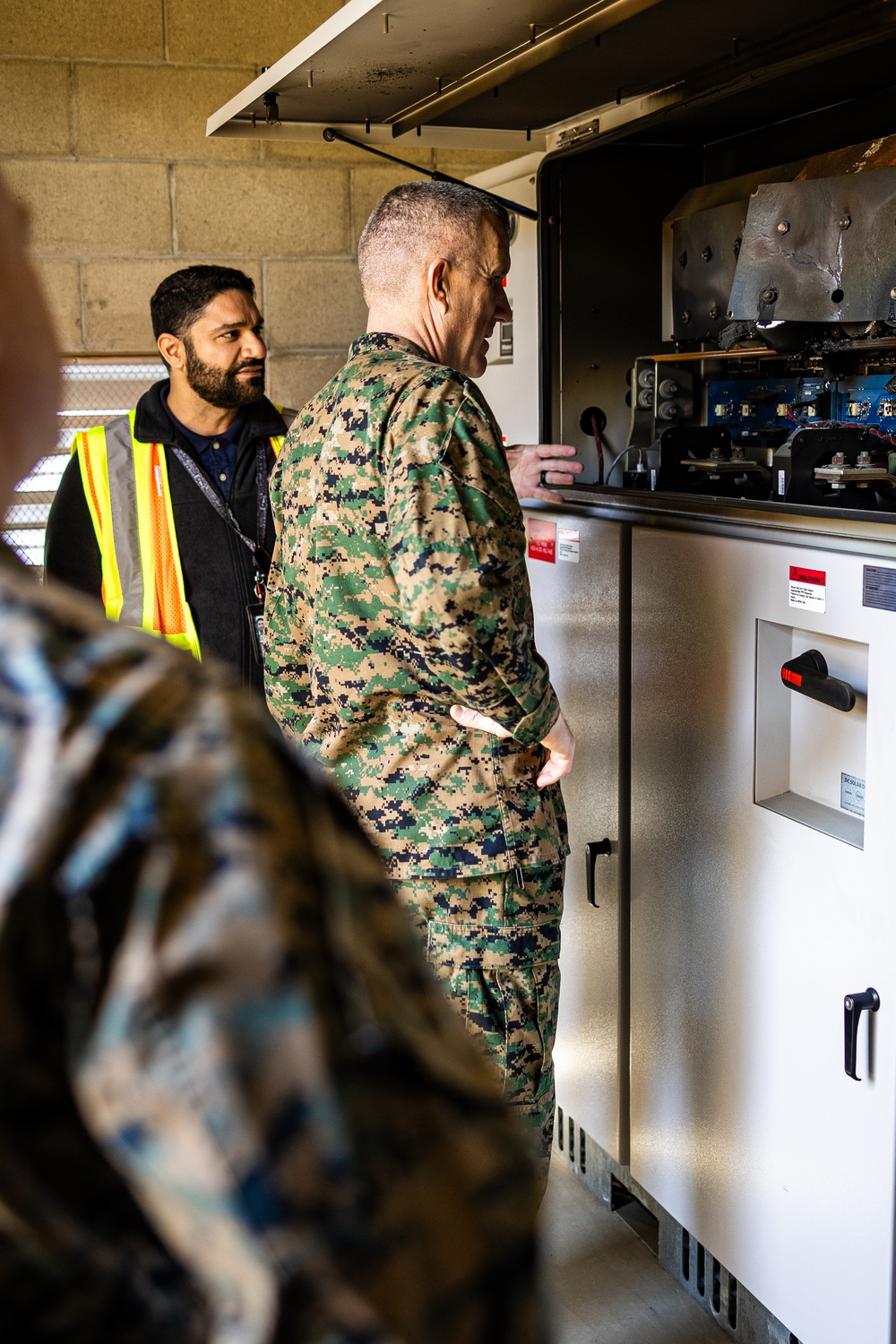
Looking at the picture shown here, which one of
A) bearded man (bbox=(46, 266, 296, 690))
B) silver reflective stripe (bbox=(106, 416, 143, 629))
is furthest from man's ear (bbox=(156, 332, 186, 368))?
silver reflective stripe (bbox=(106, 416, 143, 629))

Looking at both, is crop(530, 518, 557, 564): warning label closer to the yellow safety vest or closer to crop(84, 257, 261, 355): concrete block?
the yellow safety vest

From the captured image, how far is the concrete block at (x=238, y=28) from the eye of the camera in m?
2.95

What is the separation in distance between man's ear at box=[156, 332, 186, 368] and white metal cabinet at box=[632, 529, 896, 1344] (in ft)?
3.46

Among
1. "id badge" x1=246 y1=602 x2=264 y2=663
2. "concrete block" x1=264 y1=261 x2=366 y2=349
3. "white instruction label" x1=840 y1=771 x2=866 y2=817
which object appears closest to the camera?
"white instruction label" x1=840 y1=771 x2=866 y2=817

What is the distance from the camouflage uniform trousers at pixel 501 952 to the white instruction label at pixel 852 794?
1.31 feet

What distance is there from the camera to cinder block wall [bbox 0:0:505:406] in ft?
9.44

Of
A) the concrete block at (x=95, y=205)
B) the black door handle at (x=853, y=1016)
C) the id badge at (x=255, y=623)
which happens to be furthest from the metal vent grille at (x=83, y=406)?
the black door handle at (x=853, y=1016)

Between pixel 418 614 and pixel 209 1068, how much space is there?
1.16 m

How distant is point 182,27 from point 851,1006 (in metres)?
2.63

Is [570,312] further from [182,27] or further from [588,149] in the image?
[182,27]

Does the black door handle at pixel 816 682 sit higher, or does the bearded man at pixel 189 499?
the bearded man at pixel 189 499

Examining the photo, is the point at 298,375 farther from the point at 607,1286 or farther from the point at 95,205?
the point at 607,1286

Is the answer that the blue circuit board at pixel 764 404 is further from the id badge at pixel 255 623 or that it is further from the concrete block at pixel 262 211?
the concrete block at pixel 262 211

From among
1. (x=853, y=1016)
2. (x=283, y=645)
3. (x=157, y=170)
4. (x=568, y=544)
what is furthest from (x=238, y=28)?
(x=853, y=1016)
